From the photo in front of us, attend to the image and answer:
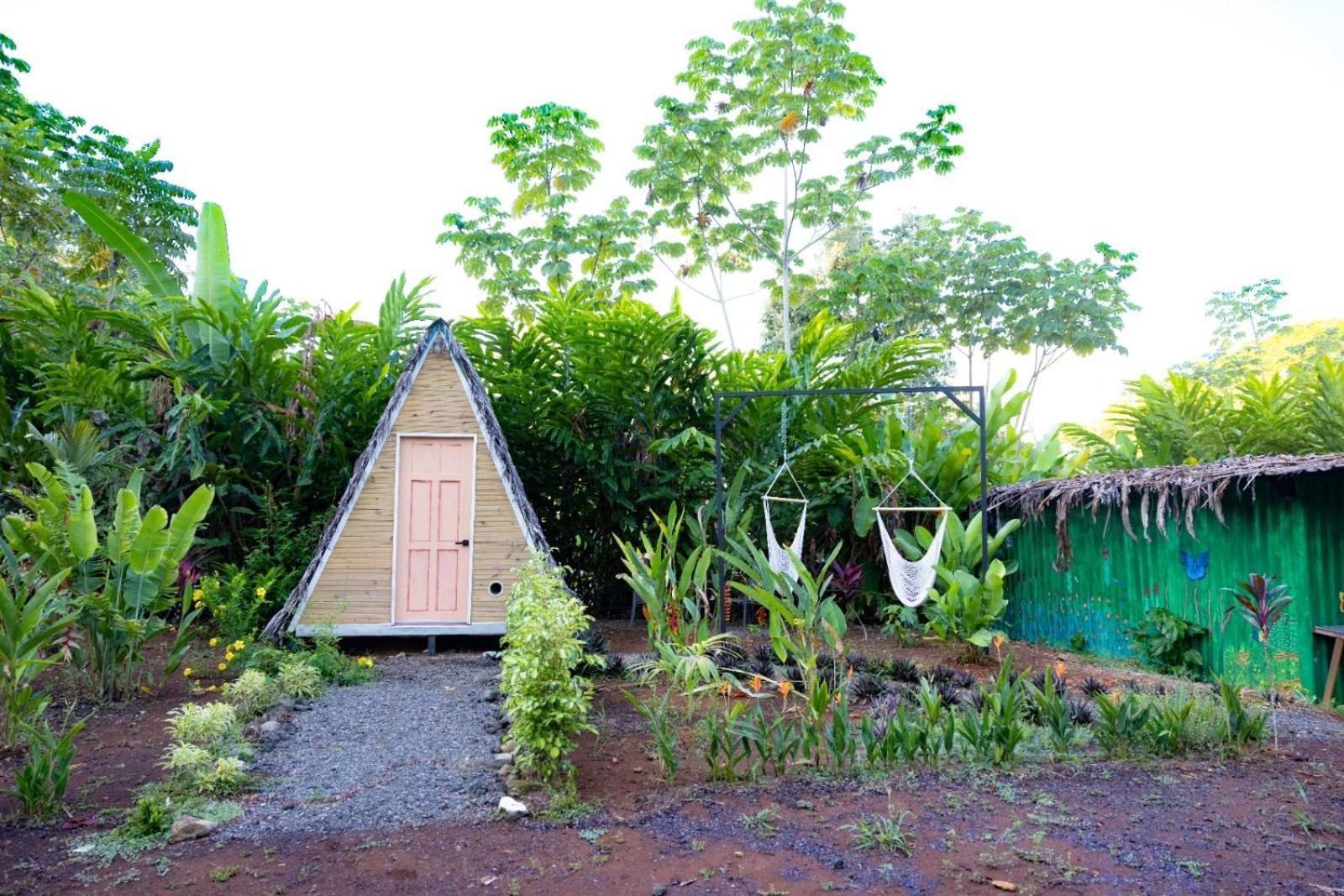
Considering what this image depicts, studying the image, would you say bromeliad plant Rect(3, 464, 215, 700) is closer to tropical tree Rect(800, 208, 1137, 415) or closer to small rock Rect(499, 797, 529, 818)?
small rock Rect(499, 797, 529, 818)

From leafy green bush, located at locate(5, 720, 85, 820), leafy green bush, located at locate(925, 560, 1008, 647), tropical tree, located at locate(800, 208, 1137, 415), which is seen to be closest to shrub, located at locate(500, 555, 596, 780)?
leafy green bush, located at locate(5, 720, 85, 820)

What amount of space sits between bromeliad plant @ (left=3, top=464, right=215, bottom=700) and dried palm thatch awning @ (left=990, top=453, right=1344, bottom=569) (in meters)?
6.46

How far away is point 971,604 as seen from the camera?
22.1 feet

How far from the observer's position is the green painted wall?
5.56 meters

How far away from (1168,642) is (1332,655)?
112cm

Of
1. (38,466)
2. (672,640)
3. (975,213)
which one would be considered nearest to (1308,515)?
(672,640)

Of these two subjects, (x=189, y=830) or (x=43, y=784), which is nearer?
(x=189, y=830)

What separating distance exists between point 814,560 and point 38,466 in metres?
6.83

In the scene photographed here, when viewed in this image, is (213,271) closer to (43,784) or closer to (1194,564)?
(43,784)

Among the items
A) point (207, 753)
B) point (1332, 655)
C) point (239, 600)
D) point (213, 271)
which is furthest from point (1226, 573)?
point (213, 271)

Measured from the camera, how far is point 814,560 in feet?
30.2

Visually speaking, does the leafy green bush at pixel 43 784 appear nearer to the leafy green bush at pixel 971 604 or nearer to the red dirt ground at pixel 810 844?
the red dirt ground at pixel 810 844

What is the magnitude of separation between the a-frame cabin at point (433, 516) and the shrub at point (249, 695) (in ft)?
6.03

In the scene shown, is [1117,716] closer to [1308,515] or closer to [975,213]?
[1308,515]
